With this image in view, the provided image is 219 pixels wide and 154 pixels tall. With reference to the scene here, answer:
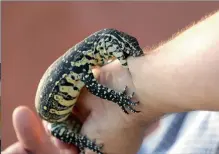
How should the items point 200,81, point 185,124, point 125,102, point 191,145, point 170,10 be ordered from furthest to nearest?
point 170,10, point 185,124, point 191,145, point 125,102, point 200,81

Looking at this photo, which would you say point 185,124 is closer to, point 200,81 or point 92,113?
point 92,113

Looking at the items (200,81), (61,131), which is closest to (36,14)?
(61,131)

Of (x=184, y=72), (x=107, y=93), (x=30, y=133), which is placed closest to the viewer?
(x=184, y=72)

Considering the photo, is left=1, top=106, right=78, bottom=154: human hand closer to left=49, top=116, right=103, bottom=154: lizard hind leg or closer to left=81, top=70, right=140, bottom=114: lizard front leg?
Result: left=49, top=116, right=103, bottom=154: lizard hind leg

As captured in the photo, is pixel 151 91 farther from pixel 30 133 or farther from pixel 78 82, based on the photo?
pixel 30 133

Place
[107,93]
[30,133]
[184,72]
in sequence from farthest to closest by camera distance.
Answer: [30,133] → [107,93] → [184,72]

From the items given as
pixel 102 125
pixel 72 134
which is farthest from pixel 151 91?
pixel 72 134
